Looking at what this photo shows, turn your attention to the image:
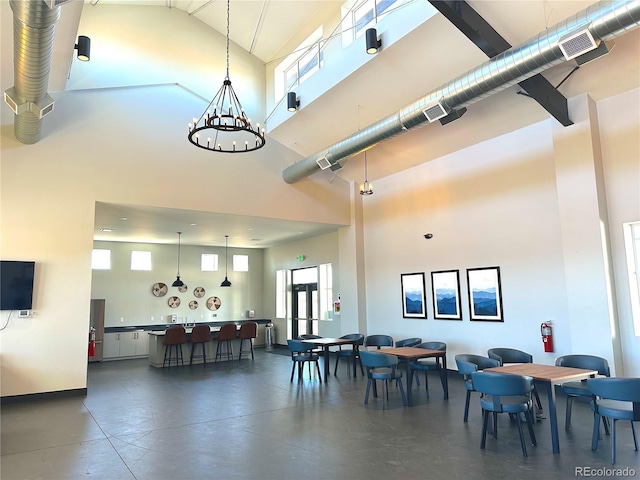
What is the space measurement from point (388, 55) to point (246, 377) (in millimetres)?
5845

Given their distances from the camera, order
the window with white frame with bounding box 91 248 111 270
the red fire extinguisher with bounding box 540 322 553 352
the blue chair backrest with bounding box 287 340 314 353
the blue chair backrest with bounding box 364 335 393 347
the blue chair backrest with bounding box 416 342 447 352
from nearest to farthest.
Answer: the red fire extinguisher with bounding box 540 322 553 352 → the blue chair backrest with bounding box 416 342 447 352 → the blue chair backrest with bounding box 287 340 314 353 → the blue chair backrest with bounding box 364 335 393 347 → the window with white frame with bounding box 91 248 111 270

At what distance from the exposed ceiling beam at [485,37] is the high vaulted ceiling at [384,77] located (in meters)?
0.22

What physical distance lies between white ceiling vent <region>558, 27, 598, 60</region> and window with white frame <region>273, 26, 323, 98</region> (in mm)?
4148

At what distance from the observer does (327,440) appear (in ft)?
13.5

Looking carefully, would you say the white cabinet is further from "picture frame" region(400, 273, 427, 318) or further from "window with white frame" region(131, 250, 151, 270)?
"picture frame" region(400, 273, 427, 318)

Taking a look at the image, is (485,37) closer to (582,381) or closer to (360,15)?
(360,15)

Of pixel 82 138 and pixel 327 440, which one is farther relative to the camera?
pixel 82 138

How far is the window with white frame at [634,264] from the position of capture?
5.36m

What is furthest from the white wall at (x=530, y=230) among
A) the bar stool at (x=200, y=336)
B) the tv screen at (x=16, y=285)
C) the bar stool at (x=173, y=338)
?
the tv screen at (x=16, y=285)

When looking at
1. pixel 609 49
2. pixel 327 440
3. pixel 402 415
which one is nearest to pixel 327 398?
pixel 402 415

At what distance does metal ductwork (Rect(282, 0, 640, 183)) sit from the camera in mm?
3883

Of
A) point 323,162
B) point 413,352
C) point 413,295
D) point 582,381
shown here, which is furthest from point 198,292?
point 582,381

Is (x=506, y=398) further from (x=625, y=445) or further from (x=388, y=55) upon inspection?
(x=388, y=55)

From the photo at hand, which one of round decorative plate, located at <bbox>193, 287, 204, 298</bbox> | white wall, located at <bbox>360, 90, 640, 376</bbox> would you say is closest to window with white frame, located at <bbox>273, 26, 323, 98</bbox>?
white wall, located at <bbox>360, 90, 640, 376</bbox>
